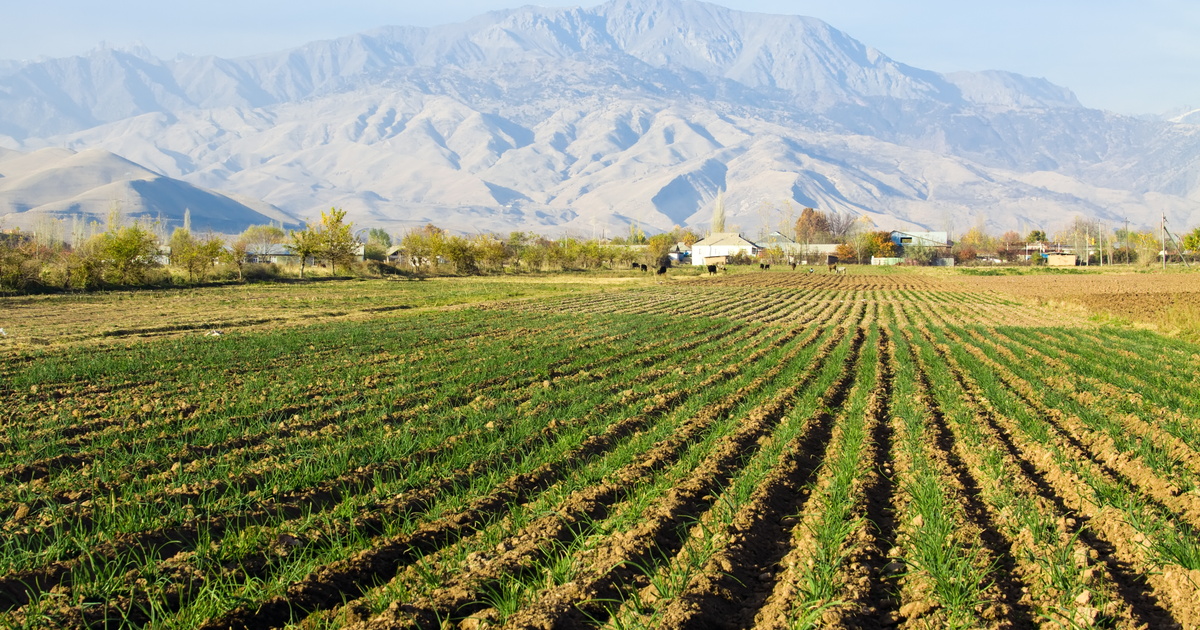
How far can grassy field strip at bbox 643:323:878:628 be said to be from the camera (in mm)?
4777

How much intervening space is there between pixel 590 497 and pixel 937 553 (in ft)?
9.67

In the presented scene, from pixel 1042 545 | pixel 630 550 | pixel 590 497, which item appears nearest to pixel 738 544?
pixel 630 550

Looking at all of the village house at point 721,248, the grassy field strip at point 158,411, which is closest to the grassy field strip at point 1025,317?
the grassy field strip at point 158,411

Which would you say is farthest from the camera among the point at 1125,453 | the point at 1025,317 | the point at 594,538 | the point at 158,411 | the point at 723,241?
the point at 723,241

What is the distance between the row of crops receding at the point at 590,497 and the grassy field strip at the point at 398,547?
22 mm

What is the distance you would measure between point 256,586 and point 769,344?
655 inches

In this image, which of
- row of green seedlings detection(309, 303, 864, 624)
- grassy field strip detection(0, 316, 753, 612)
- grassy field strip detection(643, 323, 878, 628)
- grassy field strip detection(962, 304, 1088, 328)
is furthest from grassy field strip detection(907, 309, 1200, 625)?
grassy field strip detection(962, 304, 1088, 328)

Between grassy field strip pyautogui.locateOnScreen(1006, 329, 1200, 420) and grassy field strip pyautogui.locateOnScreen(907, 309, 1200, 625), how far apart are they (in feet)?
7.26

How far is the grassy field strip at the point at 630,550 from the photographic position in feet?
15.4

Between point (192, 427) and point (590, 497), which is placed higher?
point (192, 427)

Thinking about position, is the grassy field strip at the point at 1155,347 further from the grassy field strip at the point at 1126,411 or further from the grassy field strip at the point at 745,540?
the grassy field strip at the point at 745,540

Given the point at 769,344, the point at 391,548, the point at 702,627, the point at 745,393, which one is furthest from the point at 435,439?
the point at 769,344

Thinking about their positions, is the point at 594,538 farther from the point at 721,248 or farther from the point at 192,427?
the point at 721,248

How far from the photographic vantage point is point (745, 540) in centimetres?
588
